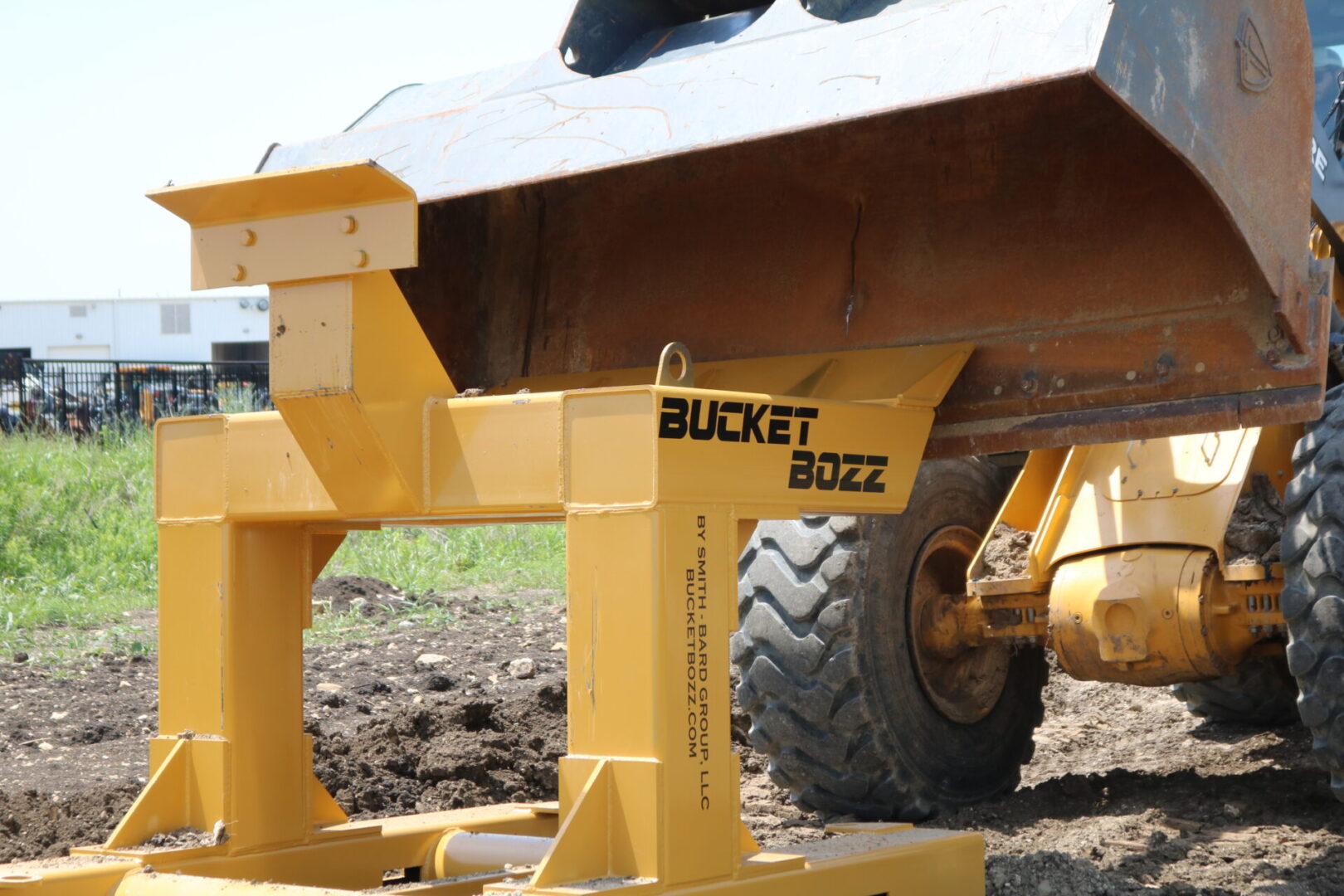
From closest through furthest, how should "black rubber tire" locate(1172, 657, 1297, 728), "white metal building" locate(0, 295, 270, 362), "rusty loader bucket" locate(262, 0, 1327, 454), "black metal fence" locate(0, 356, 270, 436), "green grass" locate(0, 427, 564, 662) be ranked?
"rusty loader bucket" locate(262, 0, 1327, 454) < "black rubber tire" locate(1172, 657, 1297, 728) < "green grass" locate(0, 427, 564, 662) < "black metal fence" locate(0, 356, 270, 436) < "white metal building" locate(0, 295, 270, 362)

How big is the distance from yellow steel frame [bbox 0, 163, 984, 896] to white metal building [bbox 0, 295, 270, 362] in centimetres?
4811

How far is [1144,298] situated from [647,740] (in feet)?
5.83

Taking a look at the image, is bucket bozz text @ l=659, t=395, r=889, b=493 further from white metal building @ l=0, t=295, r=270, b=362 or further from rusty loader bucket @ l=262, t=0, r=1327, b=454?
white metal building @ l=0, t=295, r=270, b=362

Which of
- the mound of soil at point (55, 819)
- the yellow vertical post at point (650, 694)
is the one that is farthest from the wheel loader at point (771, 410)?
the mound of soil at point (55, 819)

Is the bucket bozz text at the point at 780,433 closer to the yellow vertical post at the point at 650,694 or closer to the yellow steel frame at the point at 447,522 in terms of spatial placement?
the yellow steel frame at the point at 447,522

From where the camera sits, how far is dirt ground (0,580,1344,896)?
165 inches

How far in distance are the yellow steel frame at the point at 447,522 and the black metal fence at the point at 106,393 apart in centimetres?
1552

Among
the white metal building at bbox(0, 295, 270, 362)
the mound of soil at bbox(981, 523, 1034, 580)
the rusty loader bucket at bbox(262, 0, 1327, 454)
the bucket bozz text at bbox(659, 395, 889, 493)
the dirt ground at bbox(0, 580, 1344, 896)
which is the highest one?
the white metal building at bbox(0, 295, 270, 362)

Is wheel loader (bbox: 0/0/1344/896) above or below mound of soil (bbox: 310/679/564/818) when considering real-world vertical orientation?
above

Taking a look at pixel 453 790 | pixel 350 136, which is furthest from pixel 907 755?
pixel 350 136

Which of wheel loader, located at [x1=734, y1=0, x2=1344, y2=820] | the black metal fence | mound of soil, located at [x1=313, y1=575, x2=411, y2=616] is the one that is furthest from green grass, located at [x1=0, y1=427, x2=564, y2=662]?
wheel loader, located at [x1=734, y1=0, x2=1344, y2=820]

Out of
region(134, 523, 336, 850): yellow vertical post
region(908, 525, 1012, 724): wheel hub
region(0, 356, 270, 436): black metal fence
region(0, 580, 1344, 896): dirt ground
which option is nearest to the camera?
region(134, 523, 336, 850): yellow vertical post

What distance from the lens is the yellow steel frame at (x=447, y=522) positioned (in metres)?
2.74

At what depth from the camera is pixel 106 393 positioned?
21.1m
